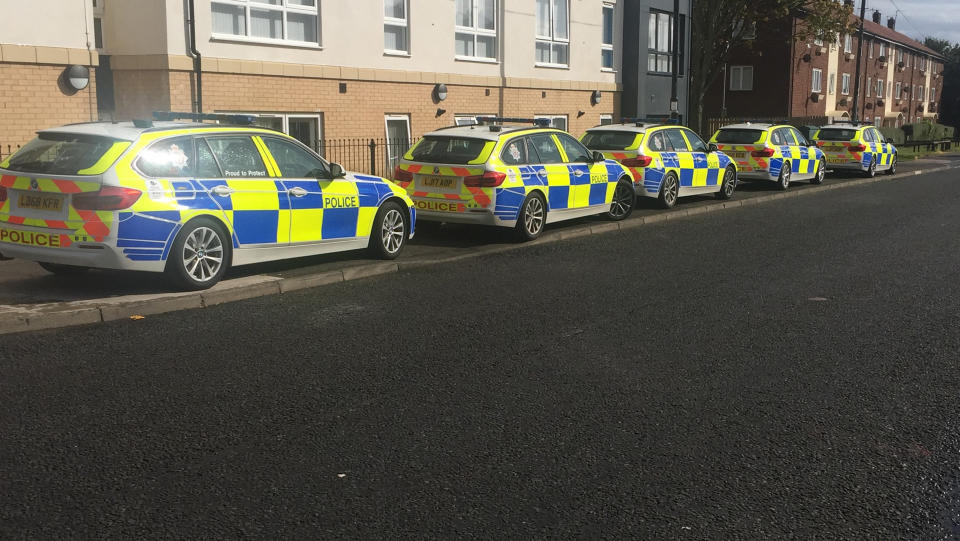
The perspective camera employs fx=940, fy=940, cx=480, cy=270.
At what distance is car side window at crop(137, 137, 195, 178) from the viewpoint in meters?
8.12

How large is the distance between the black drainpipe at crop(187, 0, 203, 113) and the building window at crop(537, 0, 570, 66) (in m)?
11.1

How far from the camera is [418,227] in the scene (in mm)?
13641

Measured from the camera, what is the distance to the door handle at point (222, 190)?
854 centimetres

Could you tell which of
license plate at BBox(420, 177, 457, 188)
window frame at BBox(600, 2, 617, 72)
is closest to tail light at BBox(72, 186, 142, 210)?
license plate at BBox(420, 177, 457, 188)

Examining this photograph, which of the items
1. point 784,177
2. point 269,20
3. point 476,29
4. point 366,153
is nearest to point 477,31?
point 476,29

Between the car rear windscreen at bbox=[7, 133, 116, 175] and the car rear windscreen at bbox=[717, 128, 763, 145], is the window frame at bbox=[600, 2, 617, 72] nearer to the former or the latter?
the car rear windscreen at bbox=[717, 128, 763, 145]

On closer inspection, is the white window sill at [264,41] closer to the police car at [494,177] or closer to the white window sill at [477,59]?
the white window sill at [477,59]

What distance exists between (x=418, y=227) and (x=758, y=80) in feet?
138

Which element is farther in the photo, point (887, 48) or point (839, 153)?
point (887, 48)

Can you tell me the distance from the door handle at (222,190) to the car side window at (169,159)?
25cm

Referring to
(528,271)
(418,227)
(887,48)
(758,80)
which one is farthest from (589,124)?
(887,48)

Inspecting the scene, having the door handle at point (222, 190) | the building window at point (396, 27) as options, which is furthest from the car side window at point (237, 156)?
the building window at point (396, 27)

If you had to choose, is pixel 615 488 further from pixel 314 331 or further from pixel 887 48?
pixel 887 48

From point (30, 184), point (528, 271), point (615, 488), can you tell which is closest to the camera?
point (615, 488)
